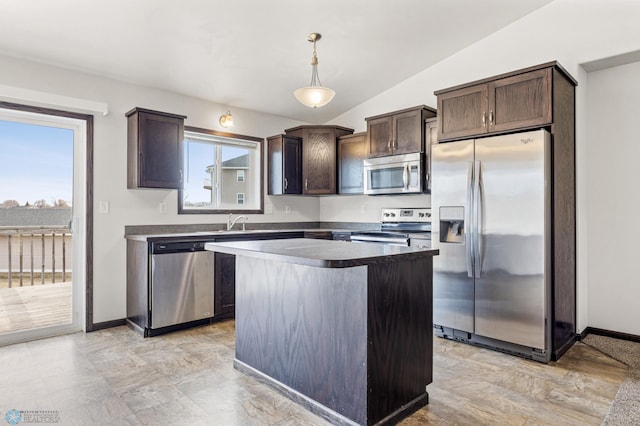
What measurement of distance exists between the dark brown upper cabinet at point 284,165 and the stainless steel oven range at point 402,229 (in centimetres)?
108

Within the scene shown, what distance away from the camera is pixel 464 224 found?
3.33 meters

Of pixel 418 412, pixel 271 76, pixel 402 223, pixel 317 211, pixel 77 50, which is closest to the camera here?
pixel 418 412

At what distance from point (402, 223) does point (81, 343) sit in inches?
136

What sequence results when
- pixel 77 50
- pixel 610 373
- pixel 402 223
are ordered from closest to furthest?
pixel 610 373
pixel 77 50
pixel 402 223

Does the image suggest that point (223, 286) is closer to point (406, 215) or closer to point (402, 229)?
point (402, 229)

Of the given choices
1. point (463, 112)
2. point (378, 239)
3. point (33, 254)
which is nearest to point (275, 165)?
point (378, 239)

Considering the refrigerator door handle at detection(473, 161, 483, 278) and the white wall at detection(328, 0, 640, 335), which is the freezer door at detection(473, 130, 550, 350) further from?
the white wall at detection(328, 0, 640, 335)

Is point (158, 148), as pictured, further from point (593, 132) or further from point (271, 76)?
point (593, 132)

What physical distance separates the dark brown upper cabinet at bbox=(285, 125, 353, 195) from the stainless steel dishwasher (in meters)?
1.76

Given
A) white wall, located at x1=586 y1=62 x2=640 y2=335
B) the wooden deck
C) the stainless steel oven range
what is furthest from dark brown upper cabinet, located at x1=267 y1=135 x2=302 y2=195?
white wall, located at x1=586 y1=62 x2=640 y2=335

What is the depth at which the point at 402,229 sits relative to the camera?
4.59 meters

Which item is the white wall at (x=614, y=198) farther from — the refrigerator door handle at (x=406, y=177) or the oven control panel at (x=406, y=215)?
the refrigerator door handle at (x=406, y=177)

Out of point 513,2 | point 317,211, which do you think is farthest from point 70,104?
point 513,2

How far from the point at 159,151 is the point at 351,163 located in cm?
228
